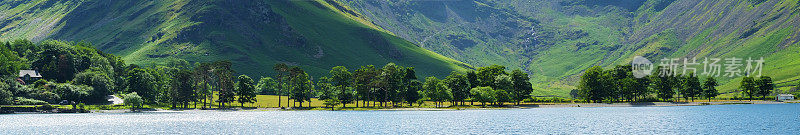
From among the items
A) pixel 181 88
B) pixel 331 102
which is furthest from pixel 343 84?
pixel 181 88

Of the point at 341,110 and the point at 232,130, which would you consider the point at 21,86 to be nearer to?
the point at 341,110

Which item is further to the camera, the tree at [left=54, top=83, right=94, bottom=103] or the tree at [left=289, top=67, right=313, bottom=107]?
the tree at [left=289, top=67, right=313, bottom=107]

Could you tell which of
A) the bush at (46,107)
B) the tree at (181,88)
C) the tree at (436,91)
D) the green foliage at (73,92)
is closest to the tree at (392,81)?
the tree at (436,91)

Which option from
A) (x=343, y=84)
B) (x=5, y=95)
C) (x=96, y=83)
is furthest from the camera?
(x=343, y=84)

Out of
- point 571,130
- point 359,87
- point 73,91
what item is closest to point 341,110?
point 359,87

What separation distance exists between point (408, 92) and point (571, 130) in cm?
10207

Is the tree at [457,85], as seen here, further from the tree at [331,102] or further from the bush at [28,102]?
the bush at [28,102]

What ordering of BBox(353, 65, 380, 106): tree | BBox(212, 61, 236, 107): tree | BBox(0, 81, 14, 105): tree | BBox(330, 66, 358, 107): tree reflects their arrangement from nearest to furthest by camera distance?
BBox(0, 81, 14, 105): tree < BBox(212, 61, 236, 107): tree < BBox(353, 65, 380, 106): tree < BBox(330, 66, 358, 107): tree

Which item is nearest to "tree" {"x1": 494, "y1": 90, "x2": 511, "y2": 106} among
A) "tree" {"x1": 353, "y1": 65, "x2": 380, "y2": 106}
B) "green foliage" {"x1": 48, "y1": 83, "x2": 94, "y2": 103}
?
"tree" {"x1": 353, "y1": 65, "x2": 380, "y2": 106}

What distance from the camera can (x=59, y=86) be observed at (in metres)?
179

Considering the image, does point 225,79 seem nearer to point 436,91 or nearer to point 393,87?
point 393,87

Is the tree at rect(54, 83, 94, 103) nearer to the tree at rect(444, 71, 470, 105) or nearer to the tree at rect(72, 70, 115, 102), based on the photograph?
→ the tree at rect(72, 70, 115, 102)

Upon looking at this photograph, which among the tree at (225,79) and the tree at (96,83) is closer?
the tree at (225,79)

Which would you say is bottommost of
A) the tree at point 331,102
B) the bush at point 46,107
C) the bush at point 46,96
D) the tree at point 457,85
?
the bush at point 46,107
